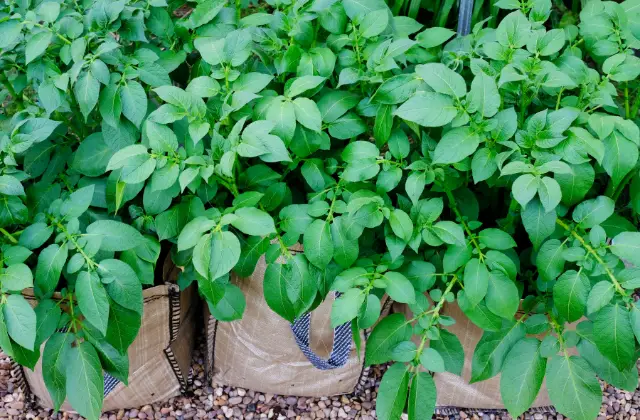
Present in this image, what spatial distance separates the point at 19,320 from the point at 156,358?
627mm

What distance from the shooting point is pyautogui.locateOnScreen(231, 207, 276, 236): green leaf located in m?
1.39

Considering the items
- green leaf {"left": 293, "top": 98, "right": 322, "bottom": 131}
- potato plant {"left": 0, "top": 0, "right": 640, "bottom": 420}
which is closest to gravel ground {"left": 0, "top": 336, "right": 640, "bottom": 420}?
potato plant {"left": 0, "top": 0, "right": 640, "bottom": 420}

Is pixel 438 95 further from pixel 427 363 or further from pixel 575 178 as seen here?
pixel 427 363

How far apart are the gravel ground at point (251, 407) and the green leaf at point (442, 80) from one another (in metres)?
1.07

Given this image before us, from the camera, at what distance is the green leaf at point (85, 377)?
1524 millimetres

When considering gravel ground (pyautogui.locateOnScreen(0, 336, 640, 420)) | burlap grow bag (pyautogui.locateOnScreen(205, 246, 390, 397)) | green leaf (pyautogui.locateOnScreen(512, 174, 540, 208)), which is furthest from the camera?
gravel ground (pyautogui.locateOnScreen(0, 336, 640, 420))

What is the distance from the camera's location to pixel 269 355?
199 cm

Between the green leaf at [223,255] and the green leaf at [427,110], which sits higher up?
the green leaf at [427,110]

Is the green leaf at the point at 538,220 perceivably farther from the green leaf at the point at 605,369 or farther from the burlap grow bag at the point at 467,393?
the burlap grow bag at the point at 467,393

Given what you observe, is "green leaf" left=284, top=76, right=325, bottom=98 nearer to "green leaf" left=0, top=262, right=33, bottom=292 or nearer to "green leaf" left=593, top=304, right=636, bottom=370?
"green leaf" left=0, top=262, right=33, bottom=292

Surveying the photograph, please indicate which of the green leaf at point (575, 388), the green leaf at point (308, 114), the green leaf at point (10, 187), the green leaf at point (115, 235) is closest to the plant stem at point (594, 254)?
the green leaf at point (575, 388)

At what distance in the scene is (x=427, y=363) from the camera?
1.49 m

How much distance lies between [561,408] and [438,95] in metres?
0.75

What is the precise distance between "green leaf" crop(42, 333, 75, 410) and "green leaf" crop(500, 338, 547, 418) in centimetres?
99
